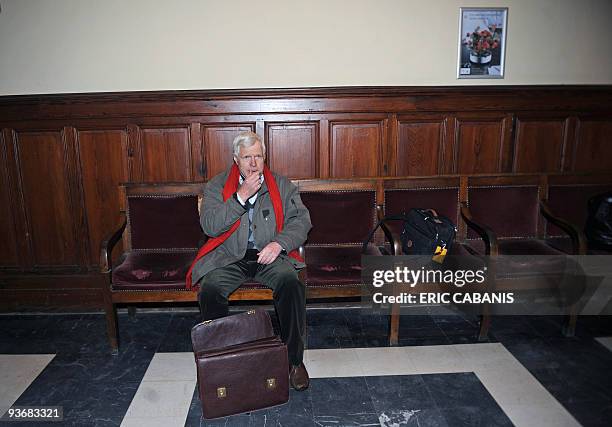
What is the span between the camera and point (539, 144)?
11.2 feet

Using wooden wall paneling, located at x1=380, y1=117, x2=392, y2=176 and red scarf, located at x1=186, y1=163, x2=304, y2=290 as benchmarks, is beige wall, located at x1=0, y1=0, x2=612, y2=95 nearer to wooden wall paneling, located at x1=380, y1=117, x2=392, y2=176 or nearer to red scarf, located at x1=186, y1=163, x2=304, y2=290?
wooden wall paneling, located at x1=380, y1=117, x2=392, y2=176

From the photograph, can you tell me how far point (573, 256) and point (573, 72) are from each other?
1.51m

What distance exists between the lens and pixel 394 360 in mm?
2590

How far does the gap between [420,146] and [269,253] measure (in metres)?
1.56

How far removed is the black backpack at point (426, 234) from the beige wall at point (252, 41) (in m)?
1.10

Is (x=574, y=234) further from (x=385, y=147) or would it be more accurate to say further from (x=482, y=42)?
(x=482, y=42)

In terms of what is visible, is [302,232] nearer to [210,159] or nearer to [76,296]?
[210,159]

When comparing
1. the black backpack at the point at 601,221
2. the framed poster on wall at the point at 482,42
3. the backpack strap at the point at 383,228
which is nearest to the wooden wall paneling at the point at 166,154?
the backpack strap at the point at 383,228

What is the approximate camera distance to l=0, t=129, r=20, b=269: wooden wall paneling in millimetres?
3242

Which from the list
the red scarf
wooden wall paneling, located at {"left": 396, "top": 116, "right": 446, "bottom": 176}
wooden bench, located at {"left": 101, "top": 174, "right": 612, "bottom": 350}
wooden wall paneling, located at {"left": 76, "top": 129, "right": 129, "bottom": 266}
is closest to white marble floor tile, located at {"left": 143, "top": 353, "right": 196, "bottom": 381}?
the red scarf

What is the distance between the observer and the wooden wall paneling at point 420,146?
3305mm

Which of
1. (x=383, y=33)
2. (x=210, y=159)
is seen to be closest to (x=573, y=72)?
(x=383, y=33)

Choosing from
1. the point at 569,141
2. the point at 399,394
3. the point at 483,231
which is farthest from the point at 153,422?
the point at 569,141

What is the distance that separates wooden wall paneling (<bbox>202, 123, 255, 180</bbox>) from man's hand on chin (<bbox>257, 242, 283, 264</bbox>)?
3.44 ft
